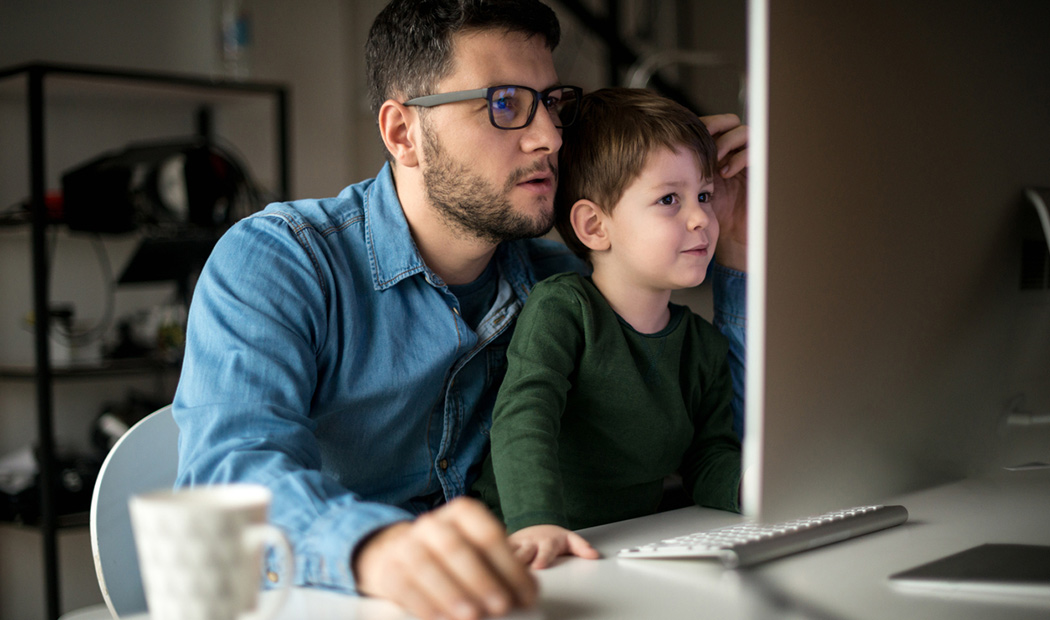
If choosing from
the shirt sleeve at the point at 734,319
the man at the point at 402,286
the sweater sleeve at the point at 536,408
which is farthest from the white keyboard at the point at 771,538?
the shirt sleeve at the point at 734,319

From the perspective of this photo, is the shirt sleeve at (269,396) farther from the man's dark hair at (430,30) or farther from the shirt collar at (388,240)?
the man's dark hair at (430,30)

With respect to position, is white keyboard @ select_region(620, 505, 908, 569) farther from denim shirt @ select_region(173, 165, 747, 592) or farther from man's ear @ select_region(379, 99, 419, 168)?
man's ear @ select_region(379, 99, 419, 168)

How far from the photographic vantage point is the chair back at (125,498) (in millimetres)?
987

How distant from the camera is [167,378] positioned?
320cm

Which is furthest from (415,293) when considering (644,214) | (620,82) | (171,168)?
(620,82)

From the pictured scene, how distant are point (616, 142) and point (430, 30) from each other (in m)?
0.33

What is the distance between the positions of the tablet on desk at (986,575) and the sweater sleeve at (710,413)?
459 mm

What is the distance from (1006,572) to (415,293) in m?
0.79

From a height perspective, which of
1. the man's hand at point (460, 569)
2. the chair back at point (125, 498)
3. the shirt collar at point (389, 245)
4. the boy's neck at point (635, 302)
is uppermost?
the shirt collar at point (389, 245)

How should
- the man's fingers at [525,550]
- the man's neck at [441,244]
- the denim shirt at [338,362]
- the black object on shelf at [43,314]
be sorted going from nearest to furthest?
the man's fingers at [525,550] < the denim shirt at [338,362] < the man's neck at [441,244] < the black object on shelf at [43,314]

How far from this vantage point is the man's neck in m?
1.30

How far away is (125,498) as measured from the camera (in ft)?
3.40

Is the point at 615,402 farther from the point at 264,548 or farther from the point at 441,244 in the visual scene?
the point at 264,548

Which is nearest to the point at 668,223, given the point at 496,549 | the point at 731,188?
the point at 731,188
